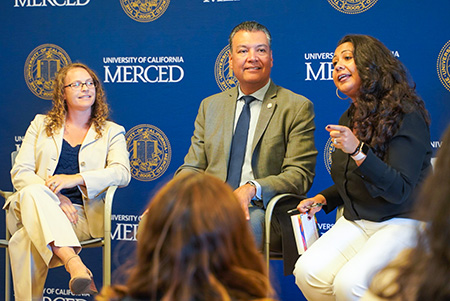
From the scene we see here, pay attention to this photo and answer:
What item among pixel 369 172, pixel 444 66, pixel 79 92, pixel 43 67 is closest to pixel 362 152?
pixel 369 172

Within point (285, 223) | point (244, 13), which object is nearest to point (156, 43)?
point (244, 13)

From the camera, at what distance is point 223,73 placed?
4.45 metres

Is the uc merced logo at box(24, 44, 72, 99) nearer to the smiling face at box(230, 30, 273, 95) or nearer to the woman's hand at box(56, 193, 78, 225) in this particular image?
the woman's hand at box(56, 193, 78, 225)

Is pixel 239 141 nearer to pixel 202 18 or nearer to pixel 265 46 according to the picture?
pixel 265 46

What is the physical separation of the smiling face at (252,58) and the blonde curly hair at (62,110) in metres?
1.01

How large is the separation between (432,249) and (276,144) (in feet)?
6.94

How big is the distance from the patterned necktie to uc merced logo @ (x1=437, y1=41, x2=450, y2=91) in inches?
57.9

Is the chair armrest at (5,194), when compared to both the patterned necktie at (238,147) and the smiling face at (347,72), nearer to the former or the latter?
the patterned necktie at (238,147)

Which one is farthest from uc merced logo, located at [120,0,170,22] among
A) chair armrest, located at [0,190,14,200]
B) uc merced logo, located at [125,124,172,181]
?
chair armrest, located at [0,190,14,200]

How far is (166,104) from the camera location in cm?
457

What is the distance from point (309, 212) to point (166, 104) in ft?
6.23

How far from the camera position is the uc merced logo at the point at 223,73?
443 cm

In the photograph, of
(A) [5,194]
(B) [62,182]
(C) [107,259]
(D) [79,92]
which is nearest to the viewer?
(C) [107,259]

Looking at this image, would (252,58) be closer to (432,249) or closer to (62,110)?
(62,110)
